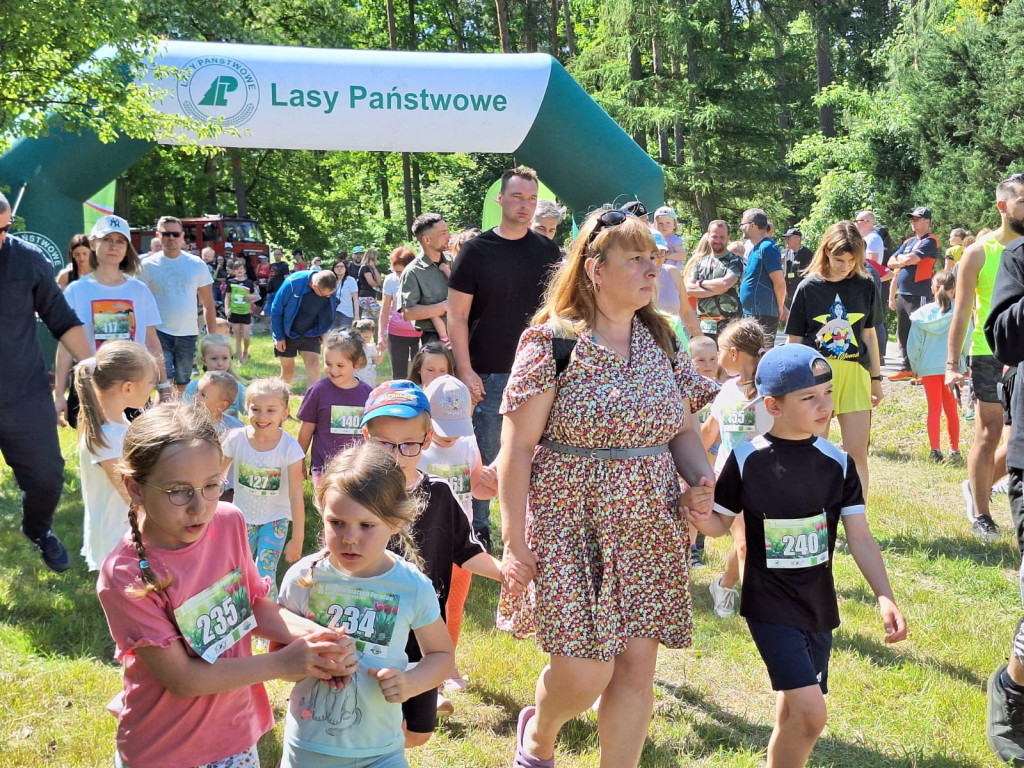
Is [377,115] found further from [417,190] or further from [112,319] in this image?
[417,190]

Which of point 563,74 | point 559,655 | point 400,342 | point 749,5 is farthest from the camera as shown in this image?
point 749,5

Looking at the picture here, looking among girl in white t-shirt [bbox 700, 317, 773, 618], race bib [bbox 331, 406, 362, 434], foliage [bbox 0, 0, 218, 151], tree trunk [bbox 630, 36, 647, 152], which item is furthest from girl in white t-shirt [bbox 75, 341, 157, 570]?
tree trunk [bbox 630, 36, 647, 152]

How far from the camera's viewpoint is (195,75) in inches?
407

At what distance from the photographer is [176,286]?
8.83 meters

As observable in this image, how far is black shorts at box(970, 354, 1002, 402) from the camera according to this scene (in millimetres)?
6578

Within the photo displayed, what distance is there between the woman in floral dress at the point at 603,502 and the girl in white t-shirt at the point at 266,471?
1.94 metres

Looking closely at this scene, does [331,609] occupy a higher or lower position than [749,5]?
lower

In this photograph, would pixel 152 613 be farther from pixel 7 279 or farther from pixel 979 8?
pixel 979 8

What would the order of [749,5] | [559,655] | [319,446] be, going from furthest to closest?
[749,5]
[319,446]
[559,655]

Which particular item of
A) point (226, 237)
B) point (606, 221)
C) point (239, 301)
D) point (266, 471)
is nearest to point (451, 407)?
point (266, 471)

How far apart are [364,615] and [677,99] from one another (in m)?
28.3

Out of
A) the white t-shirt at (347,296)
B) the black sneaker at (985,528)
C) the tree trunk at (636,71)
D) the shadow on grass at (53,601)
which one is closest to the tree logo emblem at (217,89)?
the white t-shirt at (347,296)

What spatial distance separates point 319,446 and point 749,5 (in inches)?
1134

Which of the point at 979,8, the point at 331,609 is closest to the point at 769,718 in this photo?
the point at 331,609
